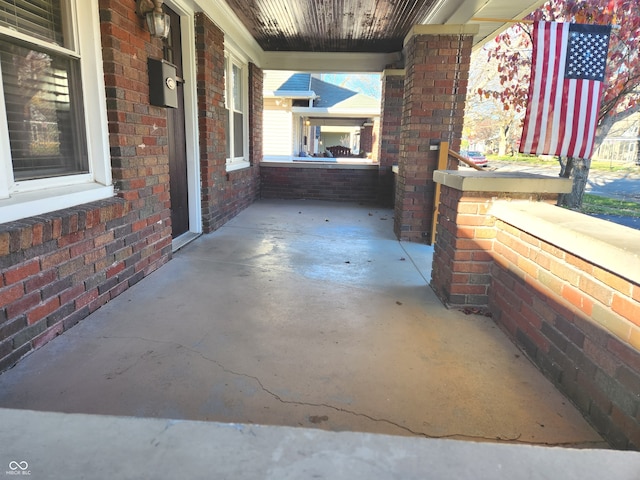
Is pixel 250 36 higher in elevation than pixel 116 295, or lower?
higher

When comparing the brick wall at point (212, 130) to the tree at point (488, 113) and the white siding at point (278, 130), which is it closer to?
the white siding at point (278, 130)

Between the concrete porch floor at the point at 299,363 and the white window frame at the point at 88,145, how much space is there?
80cm

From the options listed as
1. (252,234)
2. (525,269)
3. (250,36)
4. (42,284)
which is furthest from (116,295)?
(250,36)

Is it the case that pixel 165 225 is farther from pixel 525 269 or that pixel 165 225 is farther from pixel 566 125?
pixel 566 125

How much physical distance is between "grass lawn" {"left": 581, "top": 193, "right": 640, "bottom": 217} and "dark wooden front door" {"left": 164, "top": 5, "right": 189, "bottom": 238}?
886cm

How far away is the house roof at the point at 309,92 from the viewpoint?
15.0 metres

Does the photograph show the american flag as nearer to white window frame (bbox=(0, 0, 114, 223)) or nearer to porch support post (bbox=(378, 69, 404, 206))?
white window frame (bbox=(0, 0, 114, 223))

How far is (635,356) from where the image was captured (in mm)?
1552

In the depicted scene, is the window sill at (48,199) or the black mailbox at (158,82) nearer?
the window sill at (48,199)

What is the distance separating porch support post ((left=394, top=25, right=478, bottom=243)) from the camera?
5.04m

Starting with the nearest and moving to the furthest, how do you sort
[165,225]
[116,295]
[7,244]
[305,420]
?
1. [305,420]
2. [7,244]
3. [116,295]
4. [165,225]

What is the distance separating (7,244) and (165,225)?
6.57ft

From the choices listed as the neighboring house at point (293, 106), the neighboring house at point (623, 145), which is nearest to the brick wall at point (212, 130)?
the neighboring house at point (293, 106)

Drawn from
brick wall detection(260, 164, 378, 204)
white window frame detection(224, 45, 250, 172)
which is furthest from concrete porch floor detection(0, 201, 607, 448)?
brick wall detection(260, 164, 378, 204)
